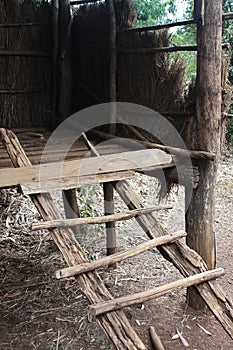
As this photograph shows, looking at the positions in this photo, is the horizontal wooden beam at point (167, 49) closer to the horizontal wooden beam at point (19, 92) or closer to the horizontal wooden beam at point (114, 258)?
the horizontal wooden beam at point (19, 92)

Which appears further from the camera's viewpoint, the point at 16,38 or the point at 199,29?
the point at 16,38

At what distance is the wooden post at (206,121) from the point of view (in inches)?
117

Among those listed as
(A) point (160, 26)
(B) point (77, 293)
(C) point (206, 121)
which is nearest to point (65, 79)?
(A) point (160, 26)

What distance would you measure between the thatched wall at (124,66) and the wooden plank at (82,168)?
51 centimetres

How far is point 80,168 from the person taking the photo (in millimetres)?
2779

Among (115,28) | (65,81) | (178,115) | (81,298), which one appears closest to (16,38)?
(65,81)

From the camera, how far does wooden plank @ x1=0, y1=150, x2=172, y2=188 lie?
2.56m

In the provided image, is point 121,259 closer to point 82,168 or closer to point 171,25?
point 82,168

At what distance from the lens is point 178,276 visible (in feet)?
13.1

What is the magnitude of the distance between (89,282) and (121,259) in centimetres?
23

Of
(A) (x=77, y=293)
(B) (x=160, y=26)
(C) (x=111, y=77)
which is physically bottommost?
(A) (x=77, y=293)

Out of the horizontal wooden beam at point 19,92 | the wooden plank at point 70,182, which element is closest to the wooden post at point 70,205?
the horizontal wooden beam at point 19,92

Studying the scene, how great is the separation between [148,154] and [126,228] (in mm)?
2309

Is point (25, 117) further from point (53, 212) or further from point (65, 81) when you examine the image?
point (53, 212)
